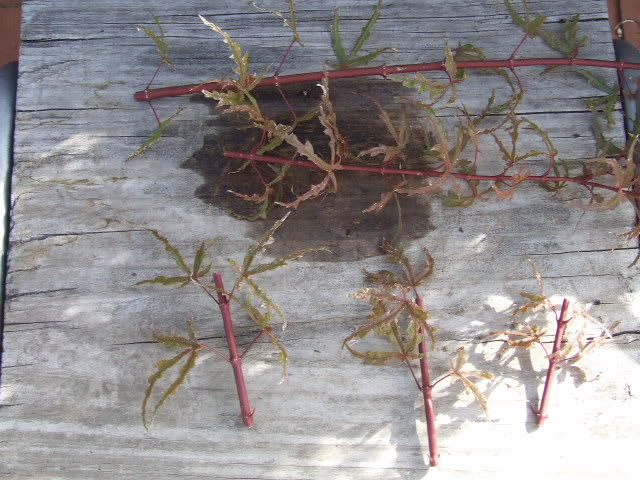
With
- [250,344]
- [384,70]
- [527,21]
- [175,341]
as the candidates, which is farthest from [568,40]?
[175,341]

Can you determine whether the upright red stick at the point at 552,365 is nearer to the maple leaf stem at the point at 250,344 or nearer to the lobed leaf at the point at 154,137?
the maple leaf stem at the point at 250,344

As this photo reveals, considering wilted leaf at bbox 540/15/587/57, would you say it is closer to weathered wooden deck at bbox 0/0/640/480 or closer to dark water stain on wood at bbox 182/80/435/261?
weathered wooden deck at bbox 0/0/640/480

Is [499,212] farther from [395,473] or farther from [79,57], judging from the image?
[79,57]

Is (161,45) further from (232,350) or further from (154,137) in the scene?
(232,350)

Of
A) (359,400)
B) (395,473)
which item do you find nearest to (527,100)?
(359,400)

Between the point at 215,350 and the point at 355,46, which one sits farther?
the point at 355,46

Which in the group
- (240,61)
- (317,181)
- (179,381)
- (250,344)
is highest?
(240,61)
